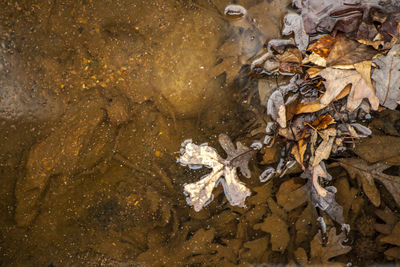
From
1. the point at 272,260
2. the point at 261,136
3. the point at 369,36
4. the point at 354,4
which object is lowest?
the point at 272,260

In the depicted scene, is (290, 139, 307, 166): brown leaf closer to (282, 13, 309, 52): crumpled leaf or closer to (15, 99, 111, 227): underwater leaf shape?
(282, 13, 309, 52): crumpled leaf

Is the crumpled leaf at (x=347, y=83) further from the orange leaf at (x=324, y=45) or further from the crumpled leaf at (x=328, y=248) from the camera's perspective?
the crumpled leaf at (x=328, y=248)

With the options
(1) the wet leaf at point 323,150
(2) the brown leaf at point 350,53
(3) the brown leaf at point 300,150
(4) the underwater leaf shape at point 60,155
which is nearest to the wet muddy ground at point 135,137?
(4) the underwater leaf shape at point 60,155

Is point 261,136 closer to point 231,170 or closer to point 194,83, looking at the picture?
point 231,170

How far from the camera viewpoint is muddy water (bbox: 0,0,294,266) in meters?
1.57

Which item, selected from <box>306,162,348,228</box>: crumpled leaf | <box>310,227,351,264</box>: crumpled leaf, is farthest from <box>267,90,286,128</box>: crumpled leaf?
<box>310,227,351,264</box>: crumpled leaf

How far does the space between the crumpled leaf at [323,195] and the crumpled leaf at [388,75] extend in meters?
0.53

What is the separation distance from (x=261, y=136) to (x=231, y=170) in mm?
278

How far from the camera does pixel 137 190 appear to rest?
1.72 meters

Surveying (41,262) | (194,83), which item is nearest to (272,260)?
(194,83)

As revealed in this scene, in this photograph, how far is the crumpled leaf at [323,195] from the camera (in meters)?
1.69

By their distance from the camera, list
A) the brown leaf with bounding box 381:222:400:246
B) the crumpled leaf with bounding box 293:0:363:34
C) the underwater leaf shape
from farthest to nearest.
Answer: the brown leaf with bounding box 381:222:400:246
the underwater leaf shape
the crumpled leaf with bounding box 293:0:363:34

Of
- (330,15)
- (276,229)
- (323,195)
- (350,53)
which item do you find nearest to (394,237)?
(323,195)

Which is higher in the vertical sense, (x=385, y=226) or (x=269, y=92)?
(x=269, y=92)
